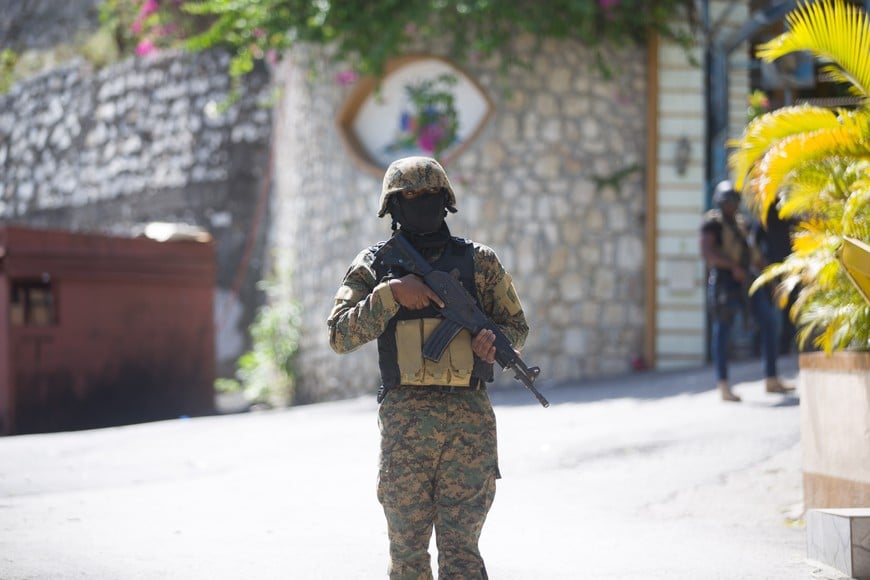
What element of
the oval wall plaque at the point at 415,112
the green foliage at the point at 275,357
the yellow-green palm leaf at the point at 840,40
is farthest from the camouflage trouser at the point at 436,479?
the green foliage at the point at 275,357

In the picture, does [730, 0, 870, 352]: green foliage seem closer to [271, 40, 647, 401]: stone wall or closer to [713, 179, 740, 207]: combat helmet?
[713, 179, 740, 207]: combat helmet

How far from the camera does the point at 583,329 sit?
1251 centimetres

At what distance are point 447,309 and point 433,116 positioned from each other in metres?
9.13

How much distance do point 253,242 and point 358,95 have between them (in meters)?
4.01

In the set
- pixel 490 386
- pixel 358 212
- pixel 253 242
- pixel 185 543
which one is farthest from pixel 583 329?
pixel 185 543

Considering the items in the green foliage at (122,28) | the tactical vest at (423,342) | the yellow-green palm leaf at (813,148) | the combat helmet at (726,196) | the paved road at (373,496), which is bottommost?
the paved road at (373,496)

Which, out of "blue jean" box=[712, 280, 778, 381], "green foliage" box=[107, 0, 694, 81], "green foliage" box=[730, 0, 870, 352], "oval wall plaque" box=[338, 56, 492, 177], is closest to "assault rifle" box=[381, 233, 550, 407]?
"green foliage" box=[730, 0, 870, 352]

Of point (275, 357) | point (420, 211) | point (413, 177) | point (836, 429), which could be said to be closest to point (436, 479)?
point (420, 211)

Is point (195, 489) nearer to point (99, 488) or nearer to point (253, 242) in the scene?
point (99, 488)

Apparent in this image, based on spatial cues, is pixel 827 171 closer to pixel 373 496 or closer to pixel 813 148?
pixel 813 148

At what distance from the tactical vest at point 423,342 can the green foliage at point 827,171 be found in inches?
105

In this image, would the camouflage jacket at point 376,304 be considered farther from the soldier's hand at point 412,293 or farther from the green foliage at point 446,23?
the green foliage at point 446,23

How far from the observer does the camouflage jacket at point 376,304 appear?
405 cm

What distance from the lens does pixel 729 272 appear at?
9.24 metres
